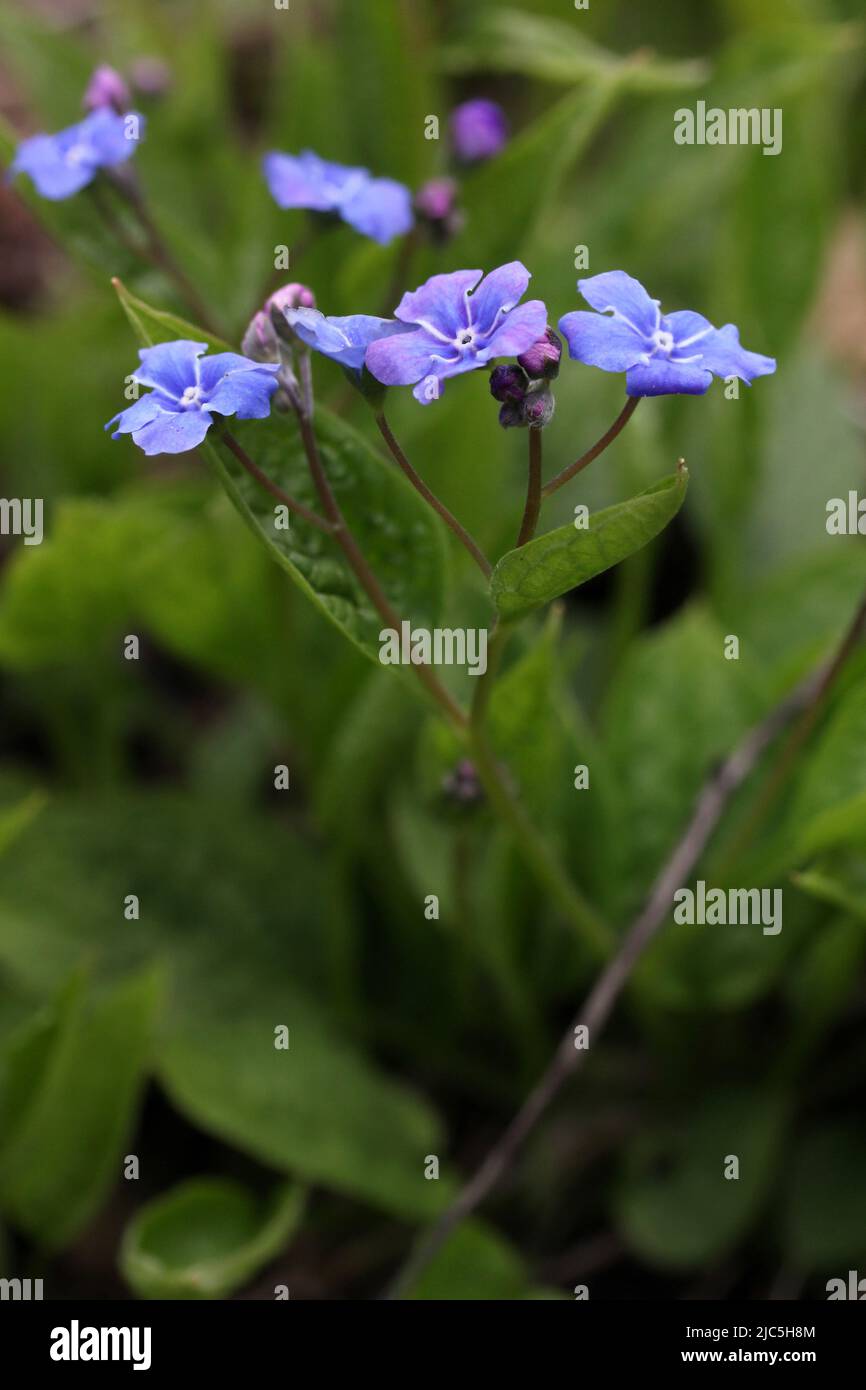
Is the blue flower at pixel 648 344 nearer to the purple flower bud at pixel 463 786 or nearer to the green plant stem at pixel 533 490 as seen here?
the green plant stem at pixel 533 490

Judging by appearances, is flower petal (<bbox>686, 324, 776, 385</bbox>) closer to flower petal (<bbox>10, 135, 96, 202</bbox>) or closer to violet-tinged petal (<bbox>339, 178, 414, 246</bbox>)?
violet-tinged petal (<bbox>339, 178, 414, 246</bbox>)

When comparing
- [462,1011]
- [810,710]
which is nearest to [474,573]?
[810,710]

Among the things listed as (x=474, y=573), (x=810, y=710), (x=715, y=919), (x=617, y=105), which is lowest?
(x=715, y=919)

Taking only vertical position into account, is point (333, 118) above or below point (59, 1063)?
above

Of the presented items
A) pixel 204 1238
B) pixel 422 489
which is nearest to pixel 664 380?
pixel 422 489

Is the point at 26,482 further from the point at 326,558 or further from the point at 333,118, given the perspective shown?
the point at 326,558

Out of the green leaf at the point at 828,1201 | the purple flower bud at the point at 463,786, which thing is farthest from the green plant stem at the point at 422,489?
the green leaf at the point at 828,1201

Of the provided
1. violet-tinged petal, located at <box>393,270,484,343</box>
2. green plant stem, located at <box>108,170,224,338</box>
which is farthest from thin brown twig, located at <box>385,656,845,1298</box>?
green plant stem, located at <box>108,170,224,338</box>
